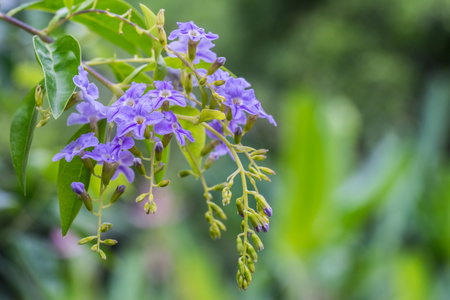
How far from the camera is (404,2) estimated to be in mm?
6793

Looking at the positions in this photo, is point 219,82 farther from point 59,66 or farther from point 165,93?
point 59,66

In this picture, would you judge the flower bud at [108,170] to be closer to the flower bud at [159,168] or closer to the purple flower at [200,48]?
the flower bud at [159,168]

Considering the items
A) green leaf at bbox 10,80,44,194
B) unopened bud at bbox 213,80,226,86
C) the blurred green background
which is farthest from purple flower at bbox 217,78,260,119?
the blurred green background

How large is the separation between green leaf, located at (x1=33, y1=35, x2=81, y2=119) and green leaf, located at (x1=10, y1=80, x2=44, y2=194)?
0.14 ft

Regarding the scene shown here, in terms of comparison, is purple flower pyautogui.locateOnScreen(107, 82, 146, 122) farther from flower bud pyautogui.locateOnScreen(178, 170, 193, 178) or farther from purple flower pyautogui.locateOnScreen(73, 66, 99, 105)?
flower bud pyautogui.locateOnScreen(178, 170, 193, 178)

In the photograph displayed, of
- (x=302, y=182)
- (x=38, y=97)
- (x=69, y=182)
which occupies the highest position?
(x=38, y=97)

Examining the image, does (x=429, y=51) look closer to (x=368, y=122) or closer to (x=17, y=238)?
(x=368, y=122)

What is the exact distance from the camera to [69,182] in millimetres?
637

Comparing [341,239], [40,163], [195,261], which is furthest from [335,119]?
[40,163]

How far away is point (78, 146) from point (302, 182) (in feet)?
10.4

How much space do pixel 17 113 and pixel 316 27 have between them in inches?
293

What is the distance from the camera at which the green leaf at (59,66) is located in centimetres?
58

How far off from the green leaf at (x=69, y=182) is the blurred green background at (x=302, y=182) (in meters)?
0.71

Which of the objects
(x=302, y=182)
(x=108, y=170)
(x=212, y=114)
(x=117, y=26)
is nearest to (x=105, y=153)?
(x=108, y=170)
